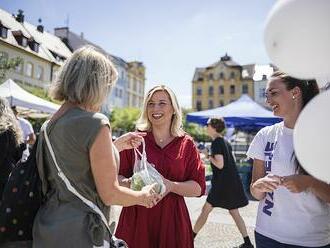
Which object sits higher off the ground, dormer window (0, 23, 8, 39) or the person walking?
dormer window (0, 23, 8, 39)

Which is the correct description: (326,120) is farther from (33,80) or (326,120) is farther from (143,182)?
(33,80)

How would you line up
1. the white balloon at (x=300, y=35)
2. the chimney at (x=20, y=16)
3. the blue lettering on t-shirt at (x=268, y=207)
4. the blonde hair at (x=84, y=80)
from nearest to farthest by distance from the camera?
1. the white balloon at (x=300, y=35)
2. the blonde hair at (x=84, y=80)
3. the blue lettering on t-shirt at (x=268, y=207)
4. the chimney at (x=20, y=16)

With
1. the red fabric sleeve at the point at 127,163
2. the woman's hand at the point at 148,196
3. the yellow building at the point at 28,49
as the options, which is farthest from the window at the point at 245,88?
the woman's hand at the point at 148,196

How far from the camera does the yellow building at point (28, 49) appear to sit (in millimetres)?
32562

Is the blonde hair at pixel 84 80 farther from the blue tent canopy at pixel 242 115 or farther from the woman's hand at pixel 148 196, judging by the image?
the blue tent canopy at pixel 242 115

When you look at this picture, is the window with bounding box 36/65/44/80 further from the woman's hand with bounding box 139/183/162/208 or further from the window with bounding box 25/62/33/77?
the woman's hand with bounding box 139/183/162/208

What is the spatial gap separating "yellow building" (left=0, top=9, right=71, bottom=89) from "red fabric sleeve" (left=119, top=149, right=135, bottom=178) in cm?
2952

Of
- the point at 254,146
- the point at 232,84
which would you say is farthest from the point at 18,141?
the point at 232,84

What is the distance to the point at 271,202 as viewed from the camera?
221 cm

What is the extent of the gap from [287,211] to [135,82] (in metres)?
61.2

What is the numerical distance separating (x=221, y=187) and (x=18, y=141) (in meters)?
3.25

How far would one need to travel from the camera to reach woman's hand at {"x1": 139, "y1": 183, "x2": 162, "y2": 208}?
1.89 meters

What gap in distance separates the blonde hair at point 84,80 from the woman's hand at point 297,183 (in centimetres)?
103

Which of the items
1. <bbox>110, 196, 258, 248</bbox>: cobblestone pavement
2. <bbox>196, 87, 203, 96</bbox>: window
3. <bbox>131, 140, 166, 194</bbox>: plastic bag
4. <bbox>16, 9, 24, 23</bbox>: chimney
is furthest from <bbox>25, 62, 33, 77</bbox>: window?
<bbox>196, 87, 203, 96</bbox>: window
